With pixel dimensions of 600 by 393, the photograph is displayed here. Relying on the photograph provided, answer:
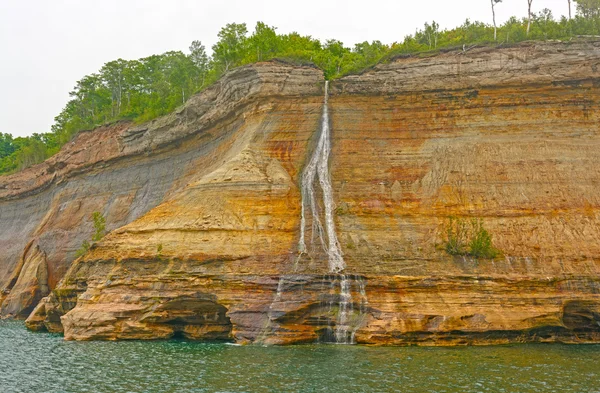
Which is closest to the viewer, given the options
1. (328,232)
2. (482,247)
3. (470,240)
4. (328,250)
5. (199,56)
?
(482,247)

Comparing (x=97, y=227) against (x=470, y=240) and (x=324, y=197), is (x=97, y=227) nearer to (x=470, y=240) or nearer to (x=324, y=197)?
(x=324, y=197)

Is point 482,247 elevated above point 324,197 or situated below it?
below

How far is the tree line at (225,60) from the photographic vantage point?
39062mm

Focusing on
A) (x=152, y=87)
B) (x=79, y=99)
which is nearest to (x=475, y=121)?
(x=152, y=87)

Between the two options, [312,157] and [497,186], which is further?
[312,157]

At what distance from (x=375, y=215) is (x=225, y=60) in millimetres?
23592

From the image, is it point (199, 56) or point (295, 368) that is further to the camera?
point (199, 56)

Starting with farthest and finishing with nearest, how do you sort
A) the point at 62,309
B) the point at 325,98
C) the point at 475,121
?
1. the point at 325,98
2. the point at 475,121
3. the point at 62,309

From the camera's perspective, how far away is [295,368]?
19984mm

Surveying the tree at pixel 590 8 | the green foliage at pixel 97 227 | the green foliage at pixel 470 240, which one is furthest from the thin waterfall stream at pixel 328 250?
the tree at pixel 590 8

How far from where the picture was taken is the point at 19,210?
57.0 m

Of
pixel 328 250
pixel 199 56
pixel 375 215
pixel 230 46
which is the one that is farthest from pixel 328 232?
pixel 199 56

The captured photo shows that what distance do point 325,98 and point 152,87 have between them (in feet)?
108

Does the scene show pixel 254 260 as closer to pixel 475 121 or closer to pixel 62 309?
pixel 62 309
